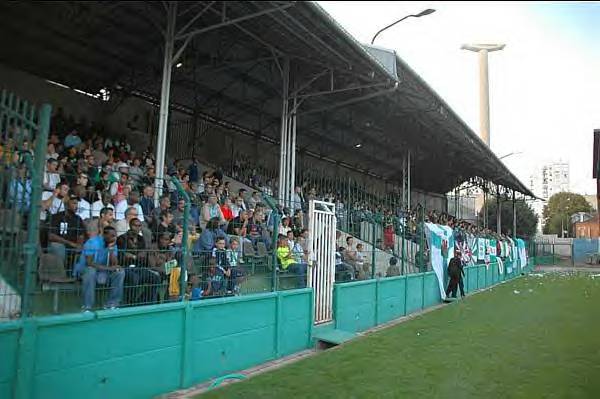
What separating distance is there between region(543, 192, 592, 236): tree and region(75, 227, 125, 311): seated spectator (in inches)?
3535

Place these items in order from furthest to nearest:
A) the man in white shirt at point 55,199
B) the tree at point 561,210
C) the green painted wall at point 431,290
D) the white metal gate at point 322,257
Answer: the tree at point 561,210, the green painted wall at point 431,290, the white metal gate at point 322,257, the man in white shirt at point 55,199

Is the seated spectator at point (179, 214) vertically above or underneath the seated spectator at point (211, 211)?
underneath

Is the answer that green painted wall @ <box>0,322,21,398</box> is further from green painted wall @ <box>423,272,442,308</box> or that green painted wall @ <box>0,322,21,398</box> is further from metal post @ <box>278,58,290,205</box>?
green painted wall @ <box>423,272,442,308</box>

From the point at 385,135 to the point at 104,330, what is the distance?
20.7 meters

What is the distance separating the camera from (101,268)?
19.5 ft

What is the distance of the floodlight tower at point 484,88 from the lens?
70250mm

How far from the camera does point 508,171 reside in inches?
1300

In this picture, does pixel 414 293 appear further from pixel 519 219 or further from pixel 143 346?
pixel 519 219

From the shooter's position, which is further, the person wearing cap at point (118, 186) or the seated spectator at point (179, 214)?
the seated spectator at point (179, 214)

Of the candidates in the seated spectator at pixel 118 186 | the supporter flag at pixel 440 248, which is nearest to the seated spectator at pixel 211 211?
the seated spectator at pixel 118 186

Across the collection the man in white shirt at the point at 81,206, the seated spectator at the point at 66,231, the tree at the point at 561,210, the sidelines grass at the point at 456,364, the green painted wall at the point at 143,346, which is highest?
the tree at the point at 561,210

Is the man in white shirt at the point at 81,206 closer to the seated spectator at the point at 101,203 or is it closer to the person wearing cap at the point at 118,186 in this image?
the seated spectator at the point at 101,203

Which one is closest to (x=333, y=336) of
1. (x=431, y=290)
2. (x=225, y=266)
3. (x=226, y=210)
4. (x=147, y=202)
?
(x=225, y=266)

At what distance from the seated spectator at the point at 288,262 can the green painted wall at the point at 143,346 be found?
2.00ft
